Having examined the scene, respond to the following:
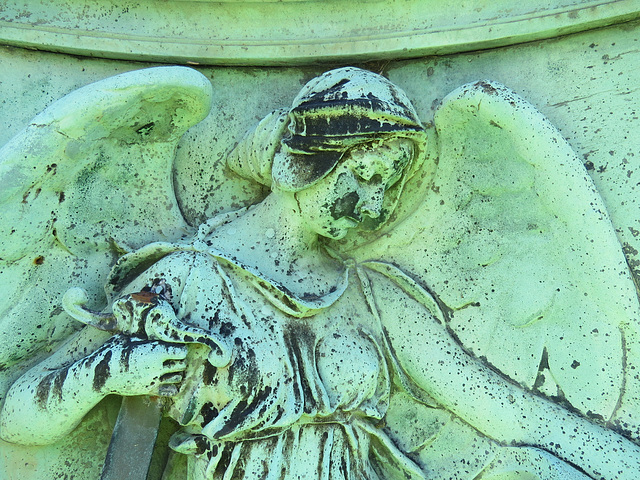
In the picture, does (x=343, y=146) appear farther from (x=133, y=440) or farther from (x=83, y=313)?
(x=133, y=440)

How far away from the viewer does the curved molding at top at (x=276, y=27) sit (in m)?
2.82

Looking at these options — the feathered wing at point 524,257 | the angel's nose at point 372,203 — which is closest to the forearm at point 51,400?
the angel's nose at point 372,203

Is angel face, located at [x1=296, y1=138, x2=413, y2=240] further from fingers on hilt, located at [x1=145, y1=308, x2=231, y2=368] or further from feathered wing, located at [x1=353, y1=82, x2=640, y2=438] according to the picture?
fingers on hilt, located at [x1=145, y1=308, x2=231, y2=368]

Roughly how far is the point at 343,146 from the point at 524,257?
2.38 feet

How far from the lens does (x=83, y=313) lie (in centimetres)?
252

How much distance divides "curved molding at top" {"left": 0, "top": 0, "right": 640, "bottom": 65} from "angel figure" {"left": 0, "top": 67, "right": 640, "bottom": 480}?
12.1 inches

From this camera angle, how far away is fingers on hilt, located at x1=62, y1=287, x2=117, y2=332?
98.3 inches

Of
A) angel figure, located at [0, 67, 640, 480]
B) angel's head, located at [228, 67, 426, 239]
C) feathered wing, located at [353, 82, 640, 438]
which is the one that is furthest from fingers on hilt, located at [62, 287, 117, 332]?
feathered wing, located at [353, 82, 640, 438]

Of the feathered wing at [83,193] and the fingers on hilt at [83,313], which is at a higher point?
the feathered wing at [83,193]

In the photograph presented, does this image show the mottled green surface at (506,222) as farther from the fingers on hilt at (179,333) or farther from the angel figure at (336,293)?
the fingers on hilt at (179,333)

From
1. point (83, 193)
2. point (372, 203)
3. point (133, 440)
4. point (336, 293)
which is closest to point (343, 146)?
point (372, 203)

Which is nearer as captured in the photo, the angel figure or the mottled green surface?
the angel figure

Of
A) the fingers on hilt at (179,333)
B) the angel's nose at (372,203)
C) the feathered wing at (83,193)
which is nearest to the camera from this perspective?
the fingers on hilt at (179,333)

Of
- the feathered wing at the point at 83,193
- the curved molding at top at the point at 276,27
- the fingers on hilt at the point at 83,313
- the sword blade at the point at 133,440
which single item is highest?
the curved molding at top at the point at 276,27
